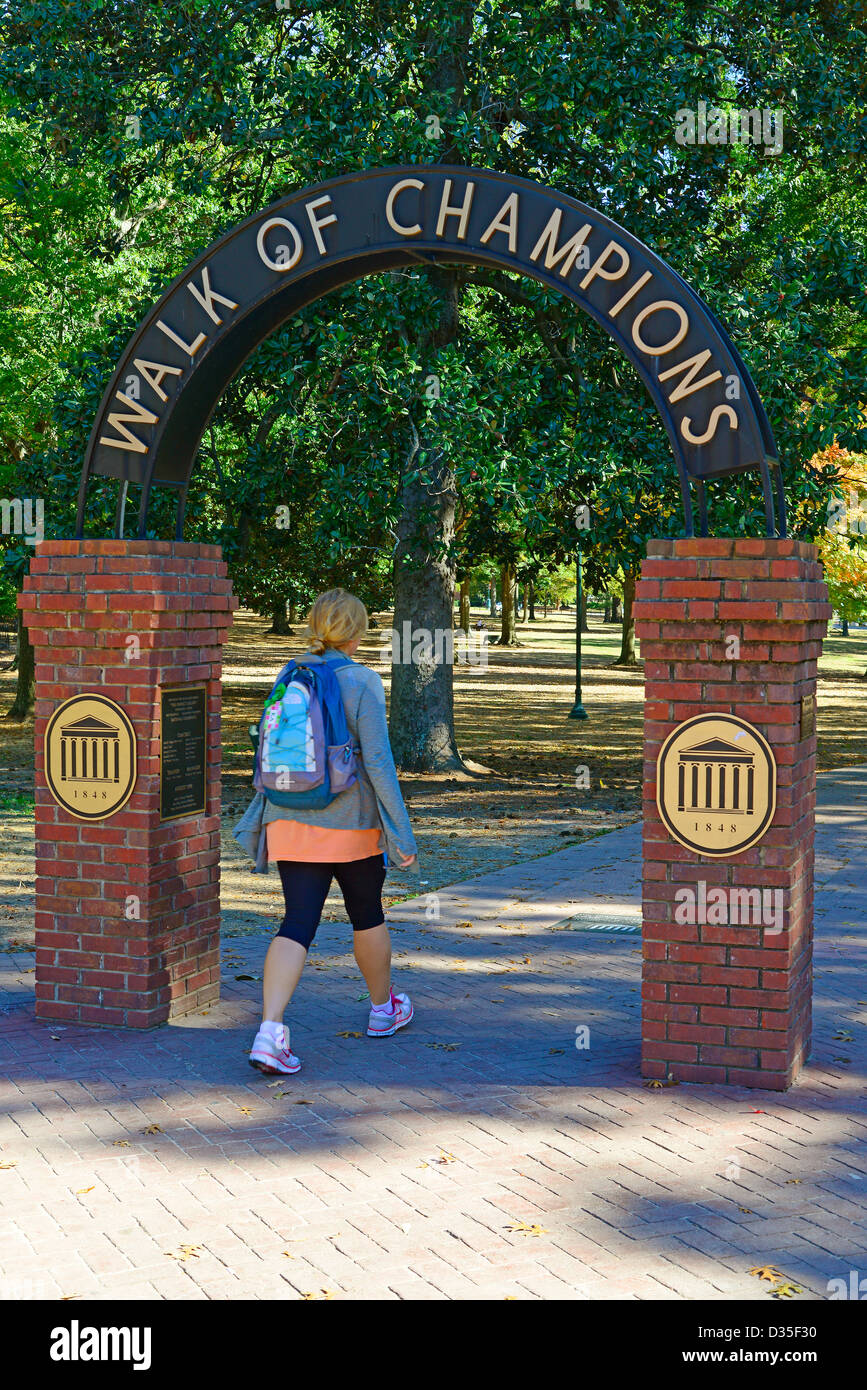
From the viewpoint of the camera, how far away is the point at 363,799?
5430 mm

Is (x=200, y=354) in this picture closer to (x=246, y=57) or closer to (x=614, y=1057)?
(x=614, y=1057)

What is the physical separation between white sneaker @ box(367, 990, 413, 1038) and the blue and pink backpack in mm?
1069

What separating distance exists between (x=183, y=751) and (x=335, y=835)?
108 centimetres

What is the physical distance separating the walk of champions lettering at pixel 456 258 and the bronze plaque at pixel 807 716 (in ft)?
3.14

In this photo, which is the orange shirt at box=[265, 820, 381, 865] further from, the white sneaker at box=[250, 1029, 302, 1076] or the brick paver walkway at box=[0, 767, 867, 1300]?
the brick paver walkway at box=[0, 767, 867, 1300]

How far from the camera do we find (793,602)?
507 cm

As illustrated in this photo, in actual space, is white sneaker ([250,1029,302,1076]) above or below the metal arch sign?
below

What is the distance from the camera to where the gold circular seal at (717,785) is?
204 inches

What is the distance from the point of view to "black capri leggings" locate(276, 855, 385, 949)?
5.40m

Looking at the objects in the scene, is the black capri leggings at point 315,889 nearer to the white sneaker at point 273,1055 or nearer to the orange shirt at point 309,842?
the orange shirt at point 309,842

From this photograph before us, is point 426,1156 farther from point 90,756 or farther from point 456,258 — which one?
point 456,258

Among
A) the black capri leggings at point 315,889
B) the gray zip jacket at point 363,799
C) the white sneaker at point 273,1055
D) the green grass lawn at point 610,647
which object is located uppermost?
the green grass lawn at point 610,647

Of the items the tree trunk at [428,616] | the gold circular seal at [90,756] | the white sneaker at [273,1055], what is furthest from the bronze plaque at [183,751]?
the tree trunk at [428,616]

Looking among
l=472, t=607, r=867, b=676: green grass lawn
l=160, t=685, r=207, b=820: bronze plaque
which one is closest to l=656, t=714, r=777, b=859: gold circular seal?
l=160, t=685, r=207, b=820: bronze plaque
